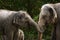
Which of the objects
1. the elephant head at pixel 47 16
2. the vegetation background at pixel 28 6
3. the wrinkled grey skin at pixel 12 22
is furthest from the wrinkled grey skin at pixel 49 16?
the vegetation background at pixel 28 6

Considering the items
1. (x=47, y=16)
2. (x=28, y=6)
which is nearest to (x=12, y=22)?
(x=47, y=16)

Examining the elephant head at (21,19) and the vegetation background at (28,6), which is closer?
the elephant head at (21,19)

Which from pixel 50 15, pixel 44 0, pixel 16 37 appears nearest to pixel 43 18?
pixel 50 15

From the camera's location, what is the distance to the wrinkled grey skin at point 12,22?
27.4ft

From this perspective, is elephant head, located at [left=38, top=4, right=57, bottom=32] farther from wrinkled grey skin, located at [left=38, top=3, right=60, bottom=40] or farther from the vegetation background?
the vegetation background

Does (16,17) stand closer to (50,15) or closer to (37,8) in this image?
(50,15)

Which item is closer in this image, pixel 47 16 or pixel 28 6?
pixel 47 16

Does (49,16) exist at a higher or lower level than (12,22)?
higher

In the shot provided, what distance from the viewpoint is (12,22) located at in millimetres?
8414

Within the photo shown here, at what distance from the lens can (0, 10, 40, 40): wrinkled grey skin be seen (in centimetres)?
834

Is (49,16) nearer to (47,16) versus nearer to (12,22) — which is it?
(47,16)

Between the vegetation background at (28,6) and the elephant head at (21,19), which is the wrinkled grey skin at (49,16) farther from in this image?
the vegetation background at (28,6)

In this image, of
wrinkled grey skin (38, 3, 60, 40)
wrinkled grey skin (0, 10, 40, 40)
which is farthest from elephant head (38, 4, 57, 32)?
wrinkled grey skin (0, 10, 40, 40)

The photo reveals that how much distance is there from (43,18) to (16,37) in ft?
2.85
